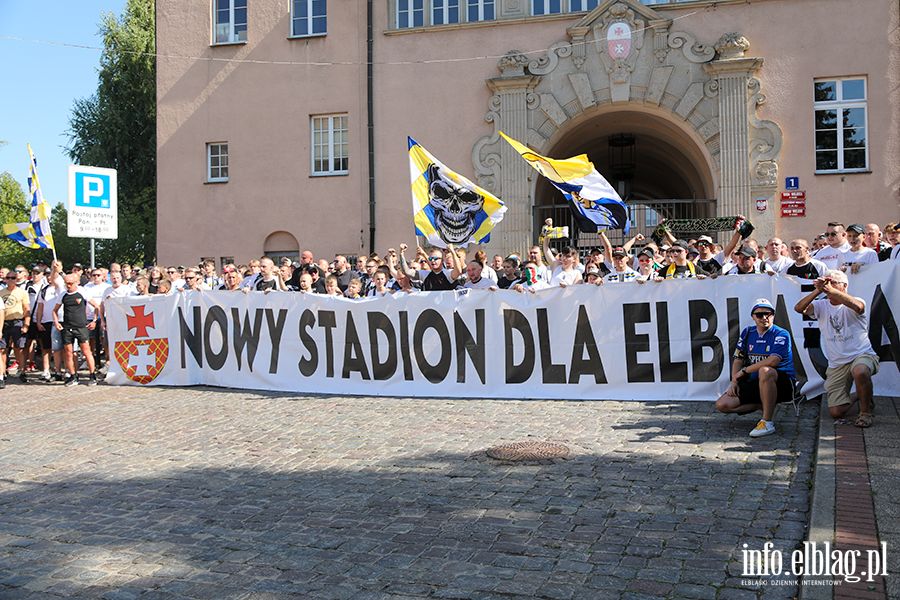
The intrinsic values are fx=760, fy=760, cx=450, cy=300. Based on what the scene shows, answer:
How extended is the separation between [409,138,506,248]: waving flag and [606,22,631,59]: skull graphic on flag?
29.5ft

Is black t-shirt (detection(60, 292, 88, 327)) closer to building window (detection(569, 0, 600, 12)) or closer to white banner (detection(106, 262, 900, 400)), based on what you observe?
white banner (detection(106, 262, 900, 400))

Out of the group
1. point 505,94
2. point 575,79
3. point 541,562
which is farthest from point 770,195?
point 541,562

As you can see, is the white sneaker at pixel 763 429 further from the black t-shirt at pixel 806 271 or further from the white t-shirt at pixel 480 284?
the white t-shirt at pixel 480 284

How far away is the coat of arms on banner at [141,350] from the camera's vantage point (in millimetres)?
12906

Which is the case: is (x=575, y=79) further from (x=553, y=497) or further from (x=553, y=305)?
(x=553, y=497)

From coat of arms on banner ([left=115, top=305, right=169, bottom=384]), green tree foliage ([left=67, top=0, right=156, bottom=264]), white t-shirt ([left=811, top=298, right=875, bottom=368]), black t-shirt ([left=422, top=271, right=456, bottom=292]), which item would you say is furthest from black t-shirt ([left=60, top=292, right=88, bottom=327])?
green tree foliage ([left=67, top=0, right=156, bottom=264])

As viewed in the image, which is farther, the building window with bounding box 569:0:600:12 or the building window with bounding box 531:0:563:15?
the building window with bounding box 531:0:563:15

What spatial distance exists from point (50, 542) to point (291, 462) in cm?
229

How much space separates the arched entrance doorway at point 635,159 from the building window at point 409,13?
16.6 ft

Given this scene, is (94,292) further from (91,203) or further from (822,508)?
(822,508)

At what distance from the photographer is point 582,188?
11.4m

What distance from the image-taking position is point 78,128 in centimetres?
4081

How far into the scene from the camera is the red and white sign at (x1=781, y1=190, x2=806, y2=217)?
58.1ft

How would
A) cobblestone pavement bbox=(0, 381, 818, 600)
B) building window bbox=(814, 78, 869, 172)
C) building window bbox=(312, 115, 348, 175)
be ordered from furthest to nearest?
building window bbox=(312, 115, 348, 175) < building window bbox=(814, 78, 869, 172) < cobblestone pavement bbox=(0, 381, 818, 600)
